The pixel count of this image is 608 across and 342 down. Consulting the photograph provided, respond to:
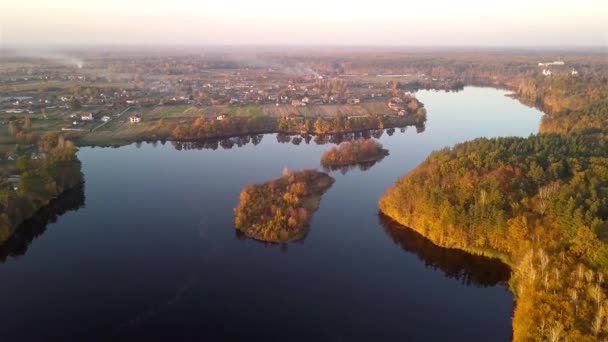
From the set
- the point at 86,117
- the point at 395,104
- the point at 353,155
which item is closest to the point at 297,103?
the point at 395,104

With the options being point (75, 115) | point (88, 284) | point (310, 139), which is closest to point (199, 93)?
point (75, 115)

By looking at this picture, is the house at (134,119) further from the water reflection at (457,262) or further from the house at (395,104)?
the water reflection at (457,262)

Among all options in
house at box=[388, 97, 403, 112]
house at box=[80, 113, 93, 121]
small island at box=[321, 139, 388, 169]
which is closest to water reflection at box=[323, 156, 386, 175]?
small island at box=[321, 139, 388, 169]

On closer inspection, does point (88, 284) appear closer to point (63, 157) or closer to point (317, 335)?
point (317, 335)

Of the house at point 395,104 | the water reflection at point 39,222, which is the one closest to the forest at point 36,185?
the water reflection at point 39,222

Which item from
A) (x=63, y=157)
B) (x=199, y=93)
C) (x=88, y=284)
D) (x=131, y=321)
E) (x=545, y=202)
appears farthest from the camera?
(x=199, y=93)
